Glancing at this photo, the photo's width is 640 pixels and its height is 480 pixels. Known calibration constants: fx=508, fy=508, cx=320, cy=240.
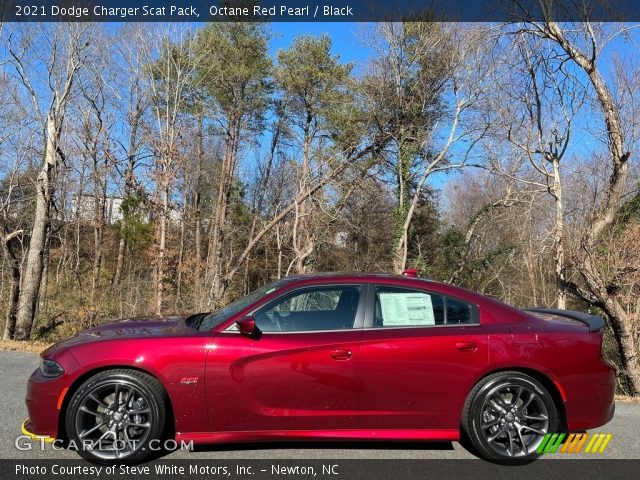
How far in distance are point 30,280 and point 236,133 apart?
13611 mm

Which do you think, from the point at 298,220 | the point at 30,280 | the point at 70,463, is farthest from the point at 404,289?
the point at 298,220

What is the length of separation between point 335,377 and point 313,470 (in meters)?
0.65

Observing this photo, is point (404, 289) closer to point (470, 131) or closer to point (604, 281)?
point (604, 281)

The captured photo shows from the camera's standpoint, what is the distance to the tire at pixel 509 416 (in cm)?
386

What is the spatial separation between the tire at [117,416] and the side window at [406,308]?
1.77 metres

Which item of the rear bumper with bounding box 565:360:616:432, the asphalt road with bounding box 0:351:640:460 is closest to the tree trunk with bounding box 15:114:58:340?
the asphalt road with bounding box 0:351:640:460

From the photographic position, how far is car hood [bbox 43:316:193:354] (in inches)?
154

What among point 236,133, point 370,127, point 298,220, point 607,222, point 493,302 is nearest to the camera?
point 493,302

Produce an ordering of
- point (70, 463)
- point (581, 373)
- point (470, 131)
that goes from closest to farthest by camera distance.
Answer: point (70, 463), point (581, 373), point (470, 131)

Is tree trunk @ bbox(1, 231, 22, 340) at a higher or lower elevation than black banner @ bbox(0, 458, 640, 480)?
higher

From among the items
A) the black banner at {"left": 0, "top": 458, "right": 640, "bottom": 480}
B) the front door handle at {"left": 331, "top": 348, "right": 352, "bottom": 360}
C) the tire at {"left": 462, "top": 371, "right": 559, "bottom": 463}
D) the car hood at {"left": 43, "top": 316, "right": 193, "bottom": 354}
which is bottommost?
the black banner at {"left": 0, "top": 458, "right": 640, "bottom": 480}

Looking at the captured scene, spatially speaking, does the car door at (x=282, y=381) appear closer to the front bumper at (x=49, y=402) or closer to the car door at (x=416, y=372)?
the car door at (x=416, y=372)

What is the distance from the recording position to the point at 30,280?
17828 mm

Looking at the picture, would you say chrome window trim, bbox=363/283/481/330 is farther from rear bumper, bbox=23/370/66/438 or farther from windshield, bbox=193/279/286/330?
rear bumper, bbox=23/370/66/438
